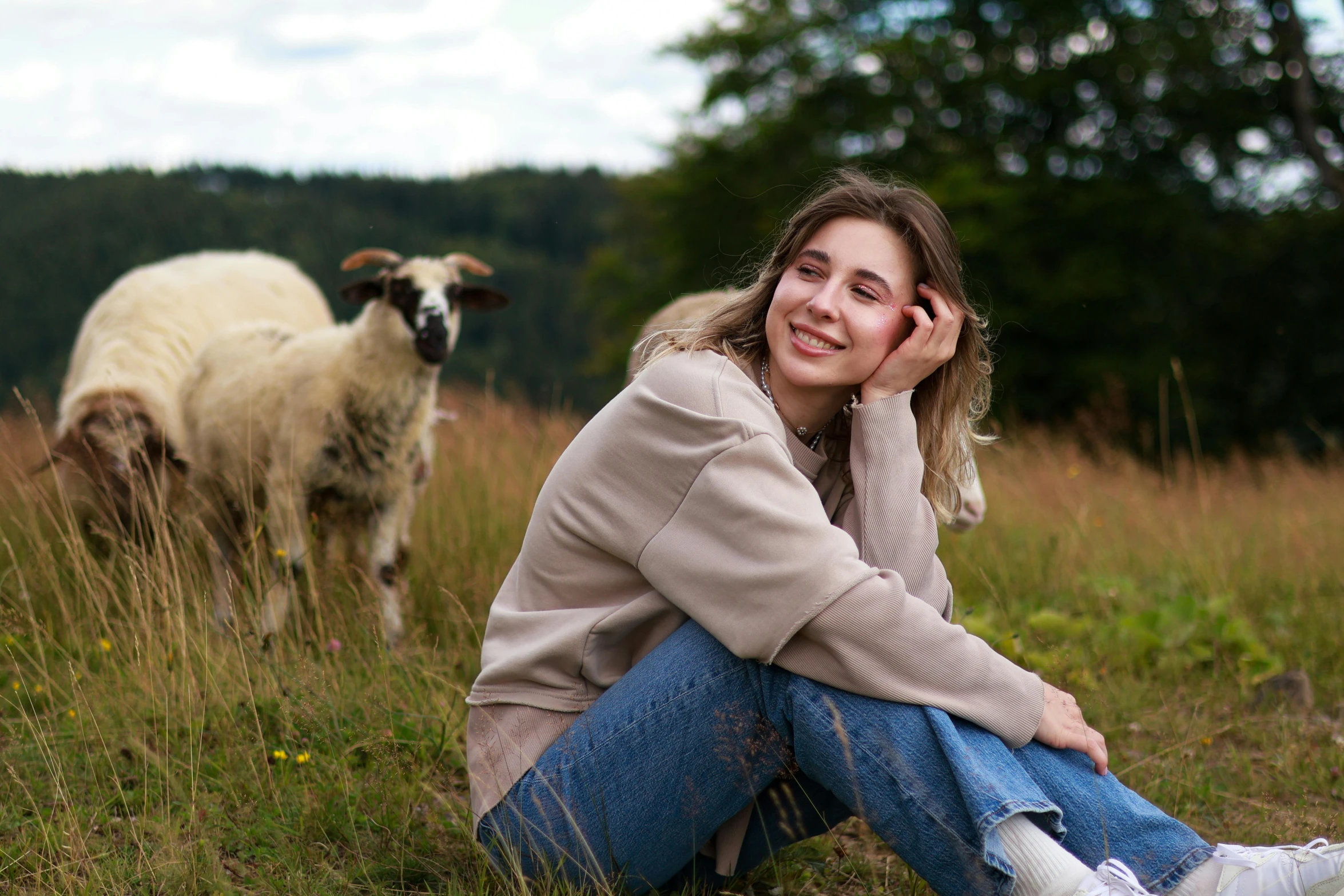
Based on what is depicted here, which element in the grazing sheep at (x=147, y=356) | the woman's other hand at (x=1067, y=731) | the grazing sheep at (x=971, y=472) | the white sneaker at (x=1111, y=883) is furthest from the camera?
the grazing sheep at (x=147, y=356)

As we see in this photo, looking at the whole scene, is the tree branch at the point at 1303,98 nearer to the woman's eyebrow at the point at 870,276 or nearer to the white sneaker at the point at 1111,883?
the woman's eyebrow at the point at 870,276

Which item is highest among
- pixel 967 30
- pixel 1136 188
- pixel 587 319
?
pixel 967 30

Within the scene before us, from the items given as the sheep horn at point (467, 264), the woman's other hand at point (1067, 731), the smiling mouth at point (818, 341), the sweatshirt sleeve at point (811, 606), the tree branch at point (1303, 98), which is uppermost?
the tree branch at point (1303, 98)

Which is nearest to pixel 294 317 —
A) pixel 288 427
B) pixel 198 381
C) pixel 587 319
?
pixel 198 381

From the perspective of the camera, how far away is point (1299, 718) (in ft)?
13.0

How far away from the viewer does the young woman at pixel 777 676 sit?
204 cm

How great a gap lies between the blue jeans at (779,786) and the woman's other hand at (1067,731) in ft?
0.08

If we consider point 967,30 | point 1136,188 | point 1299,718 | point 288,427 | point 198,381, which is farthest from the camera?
point 967,30

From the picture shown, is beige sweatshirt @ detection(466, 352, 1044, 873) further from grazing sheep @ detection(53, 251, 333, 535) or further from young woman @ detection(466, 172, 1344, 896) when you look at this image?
grazing sheep @ detection(53, 251, 333, 535)

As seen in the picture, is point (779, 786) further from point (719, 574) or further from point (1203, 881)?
point (1203, 881)

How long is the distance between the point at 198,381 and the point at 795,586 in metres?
4.83

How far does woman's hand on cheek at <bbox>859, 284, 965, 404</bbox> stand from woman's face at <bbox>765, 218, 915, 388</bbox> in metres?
0.03

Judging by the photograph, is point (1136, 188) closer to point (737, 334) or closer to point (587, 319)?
point (737, 334)

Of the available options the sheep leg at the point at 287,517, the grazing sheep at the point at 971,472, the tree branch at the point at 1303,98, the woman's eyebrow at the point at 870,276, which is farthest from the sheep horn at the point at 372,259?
the tree branch at the point at 1303,98
